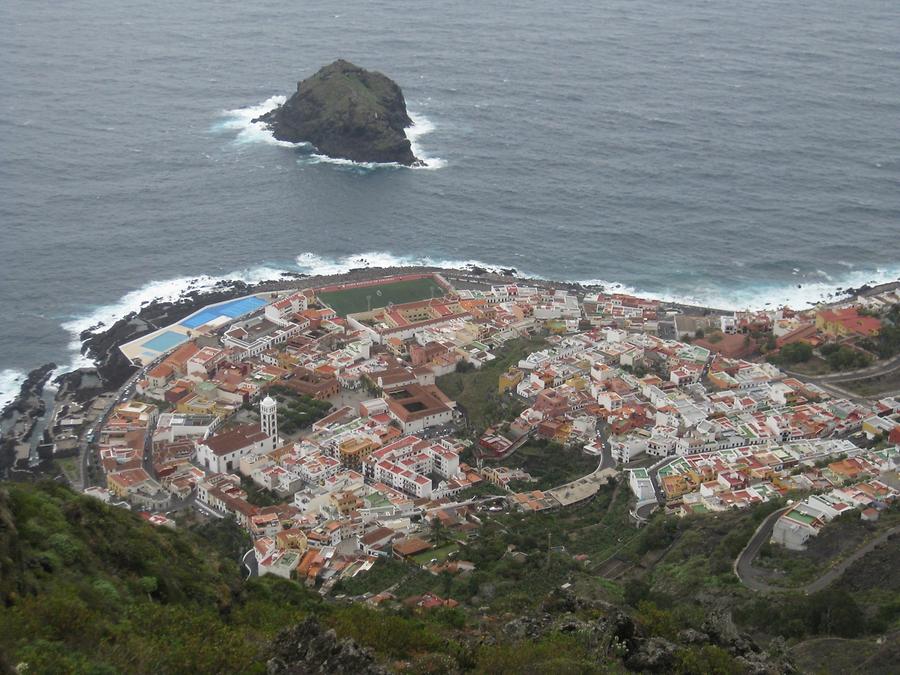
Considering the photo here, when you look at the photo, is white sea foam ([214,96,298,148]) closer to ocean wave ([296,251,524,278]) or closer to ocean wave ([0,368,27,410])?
ocean wave ([296,251,524,278])

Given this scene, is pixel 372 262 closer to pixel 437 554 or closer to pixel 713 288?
pixel 713 288

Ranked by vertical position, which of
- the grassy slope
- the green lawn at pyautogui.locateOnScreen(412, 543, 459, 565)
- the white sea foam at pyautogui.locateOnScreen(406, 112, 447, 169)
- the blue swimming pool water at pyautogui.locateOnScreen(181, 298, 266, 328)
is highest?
the grassy slope

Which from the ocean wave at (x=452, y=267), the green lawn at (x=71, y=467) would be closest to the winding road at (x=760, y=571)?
the green lawn at (x=71, y=467)

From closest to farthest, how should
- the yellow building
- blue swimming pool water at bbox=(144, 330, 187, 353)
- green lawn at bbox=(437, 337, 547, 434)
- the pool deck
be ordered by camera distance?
the yellow building
green lawn at bbox=(437, 337, 547, 434)
the pool deck
blue swimming pool water at bbox=(144, 330, 187, 353)

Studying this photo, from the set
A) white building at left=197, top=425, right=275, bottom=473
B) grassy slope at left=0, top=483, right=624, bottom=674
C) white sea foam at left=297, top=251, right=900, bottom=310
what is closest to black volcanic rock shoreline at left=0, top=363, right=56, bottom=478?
white building at left=197, top=425, right=275, bottom=473

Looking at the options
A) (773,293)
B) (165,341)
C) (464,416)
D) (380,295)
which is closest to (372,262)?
(380,295)

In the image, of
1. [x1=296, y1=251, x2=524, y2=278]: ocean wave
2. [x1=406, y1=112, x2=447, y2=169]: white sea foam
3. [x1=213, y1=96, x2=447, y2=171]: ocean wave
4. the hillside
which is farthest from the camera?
[x1=213, y1=96, x2=447, y2=171]: ocean wave

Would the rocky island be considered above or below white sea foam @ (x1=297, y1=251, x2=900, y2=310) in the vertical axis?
Result: above
